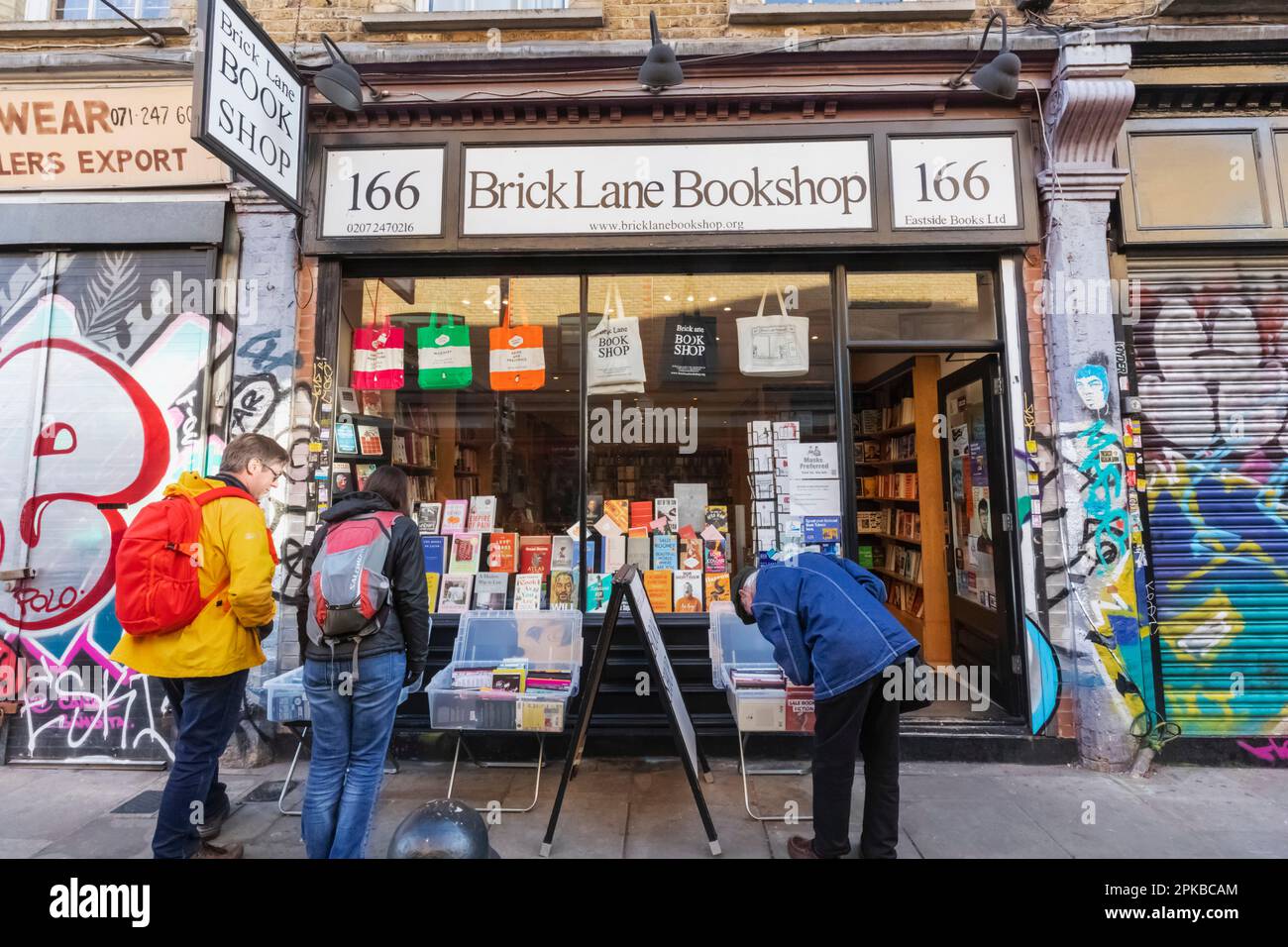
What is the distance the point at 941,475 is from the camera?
6.57 m

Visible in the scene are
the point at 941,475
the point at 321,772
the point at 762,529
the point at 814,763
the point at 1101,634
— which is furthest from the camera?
the point at 941,475

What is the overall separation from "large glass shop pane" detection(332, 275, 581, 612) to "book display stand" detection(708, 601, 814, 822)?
1.42m

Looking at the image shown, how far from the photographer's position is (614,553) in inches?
212

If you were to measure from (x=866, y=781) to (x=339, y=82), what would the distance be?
237 inches

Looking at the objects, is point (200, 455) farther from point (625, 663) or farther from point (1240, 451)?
point (1240, 451)

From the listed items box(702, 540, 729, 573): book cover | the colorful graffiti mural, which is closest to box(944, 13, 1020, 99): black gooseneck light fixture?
box(702, 540, 729, 573): book cover

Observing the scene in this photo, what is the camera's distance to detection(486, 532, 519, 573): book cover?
214 inches

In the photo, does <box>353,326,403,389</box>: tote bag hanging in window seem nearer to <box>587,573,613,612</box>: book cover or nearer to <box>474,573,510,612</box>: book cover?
<box>474,573,510,612</box>: book cover

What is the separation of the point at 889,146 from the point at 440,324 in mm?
4105

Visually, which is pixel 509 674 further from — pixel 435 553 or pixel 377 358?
pixel 377 358

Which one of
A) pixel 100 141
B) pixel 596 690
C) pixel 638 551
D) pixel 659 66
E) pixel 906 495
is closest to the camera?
pixel 596 690

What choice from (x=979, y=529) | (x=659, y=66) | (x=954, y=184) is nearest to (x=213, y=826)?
(x=659, y=66)

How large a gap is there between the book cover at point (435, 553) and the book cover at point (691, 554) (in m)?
2.06

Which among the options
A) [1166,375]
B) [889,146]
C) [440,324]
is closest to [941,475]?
[1166,375]
